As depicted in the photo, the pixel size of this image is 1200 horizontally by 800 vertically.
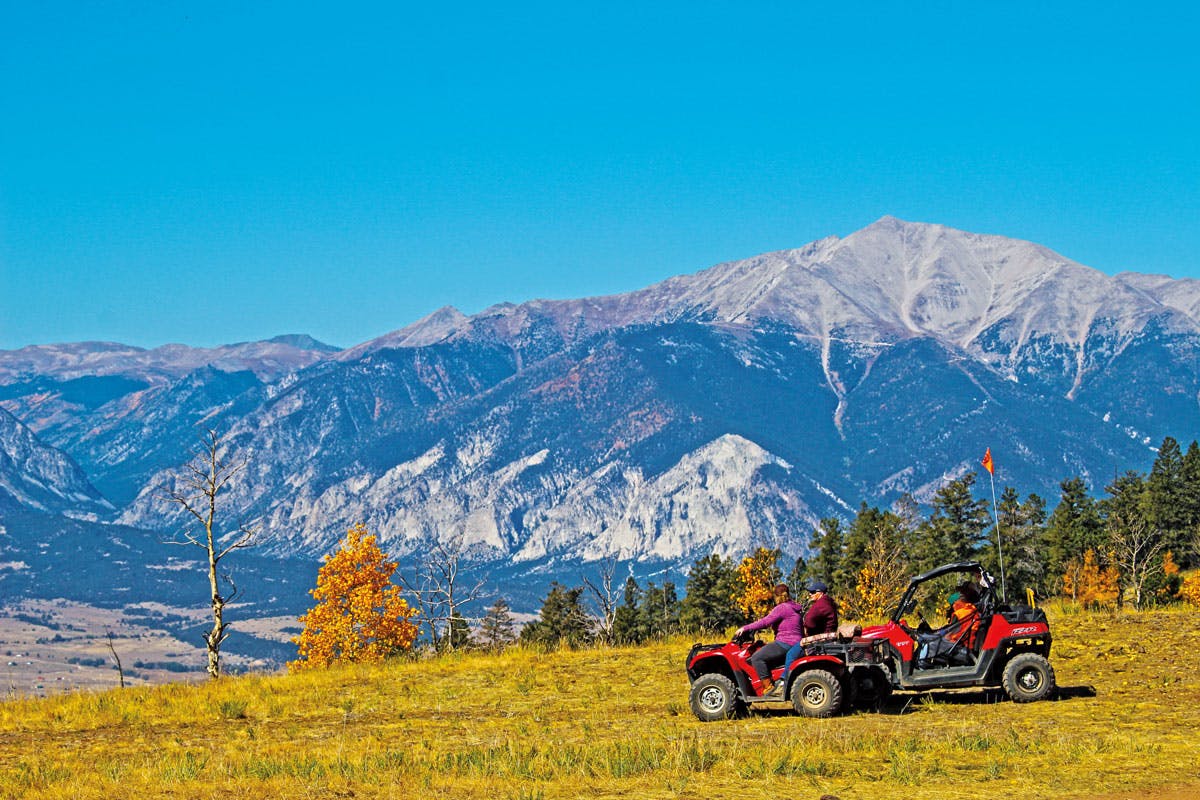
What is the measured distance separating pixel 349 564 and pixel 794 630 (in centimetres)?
6006

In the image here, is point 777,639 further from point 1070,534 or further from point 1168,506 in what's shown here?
point 1168,506

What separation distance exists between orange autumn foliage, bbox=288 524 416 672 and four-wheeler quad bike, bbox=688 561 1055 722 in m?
53.1

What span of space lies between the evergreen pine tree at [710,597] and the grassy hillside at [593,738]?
89.6 m

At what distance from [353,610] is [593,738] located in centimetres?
5962

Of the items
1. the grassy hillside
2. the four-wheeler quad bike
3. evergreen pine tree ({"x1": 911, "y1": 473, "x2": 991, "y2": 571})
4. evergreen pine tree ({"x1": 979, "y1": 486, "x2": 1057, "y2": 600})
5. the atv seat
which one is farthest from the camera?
evergreen pine tree ({"x1": 911, "y1": 473, "x2": 991, "y2": 571})

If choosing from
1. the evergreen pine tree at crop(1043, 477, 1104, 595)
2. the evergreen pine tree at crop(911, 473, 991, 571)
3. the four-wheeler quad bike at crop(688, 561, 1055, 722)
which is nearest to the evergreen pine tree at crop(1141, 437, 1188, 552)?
the evergreen pine tree at crop(1043, 477, 1104, 595)

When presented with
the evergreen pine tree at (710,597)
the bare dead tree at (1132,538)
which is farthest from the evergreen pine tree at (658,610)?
the bare dead tree at (1132,538)

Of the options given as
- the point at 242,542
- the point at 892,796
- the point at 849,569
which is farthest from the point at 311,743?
the point at 849,569

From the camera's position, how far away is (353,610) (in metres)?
77.4

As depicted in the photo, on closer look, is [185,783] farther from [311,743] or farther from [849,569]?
[849,569]

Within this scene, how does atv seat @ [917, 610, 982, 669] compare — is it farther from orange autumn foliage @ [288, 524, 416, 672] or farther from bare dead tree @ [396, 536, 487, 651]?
orange autumn foliage @ [288, 524, 416, 672]

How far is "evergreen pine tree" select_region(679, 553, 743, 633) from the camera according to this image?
119188 millimetres

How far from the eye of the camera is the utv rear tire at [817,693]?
69.5 feet

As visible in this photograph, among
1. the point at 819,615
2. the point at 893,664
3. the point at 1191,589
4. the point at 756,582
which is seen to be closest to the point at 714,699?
the point at 819,615
